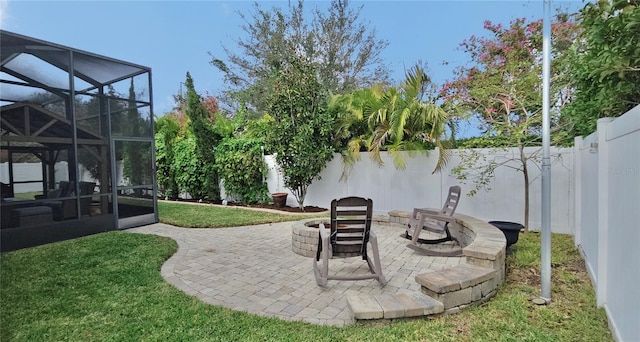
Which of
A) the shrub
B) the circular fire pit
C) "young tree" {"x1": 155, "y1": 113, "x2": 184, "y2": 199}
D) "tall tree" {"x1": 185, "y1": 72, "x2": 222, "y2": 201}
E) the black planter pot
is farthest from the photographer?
"young tree" {"x1": 155, "y1": 113, "x2": 184, "y2": 199}

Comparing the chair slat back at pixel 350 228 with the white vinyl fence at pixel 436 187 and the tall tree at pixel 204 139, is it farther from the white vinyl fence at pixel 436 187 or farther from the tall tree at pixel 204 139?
the tall tree at pixel 204 139

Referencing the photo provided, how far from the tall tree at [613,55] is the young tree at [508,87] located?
2.57 ft

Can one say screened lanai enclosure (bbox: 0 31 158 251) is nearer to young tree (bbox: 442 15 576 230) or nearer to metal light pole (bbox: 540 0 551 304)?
young tree (bbox: 442 15 576 230)

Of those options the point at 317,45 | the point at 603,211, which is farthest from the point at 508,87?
the point at 317,45

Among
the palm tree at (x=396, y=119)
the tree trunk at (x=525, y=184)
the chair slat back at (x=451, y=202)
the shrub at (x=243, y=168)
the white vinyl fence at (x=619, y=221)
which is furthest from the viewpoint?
the shrub at (x=243, y=168)

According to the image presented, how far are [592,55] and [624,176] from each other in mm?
2065

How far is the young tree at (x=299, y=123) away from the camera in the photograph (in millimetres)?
8797

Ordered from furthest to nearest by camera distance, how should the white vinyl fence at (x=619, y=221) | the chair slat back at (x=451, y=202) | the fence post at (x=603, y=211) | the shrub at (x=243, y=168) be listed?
the shrub at (x=243, y=168), the chair slat back at (x=451, y=202), the fence post at (x=603, y=211), the white vinyl fence at (x=619, y=221)

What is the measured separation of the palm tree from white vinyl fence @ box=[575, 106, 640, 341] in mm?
4261

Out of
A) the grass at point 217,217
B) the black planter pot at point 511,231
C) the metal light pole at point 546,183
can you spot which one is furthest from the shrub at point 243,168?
the metal light pole at point 546,183

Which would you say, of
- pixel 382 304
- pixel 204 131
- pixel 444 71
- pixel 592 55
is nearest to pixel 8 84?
pixel 204 131

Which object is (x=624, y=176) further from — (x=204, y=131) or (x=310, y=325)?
(x=204, y=131)

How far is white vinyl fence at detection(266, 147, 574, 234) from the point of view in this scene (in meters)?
6.19

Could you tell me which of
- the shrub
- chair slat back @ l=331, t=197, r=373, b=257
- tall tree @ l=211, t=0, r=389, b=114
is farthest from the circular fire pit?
tall tree @ l=211, t=0, r=389, b=114
